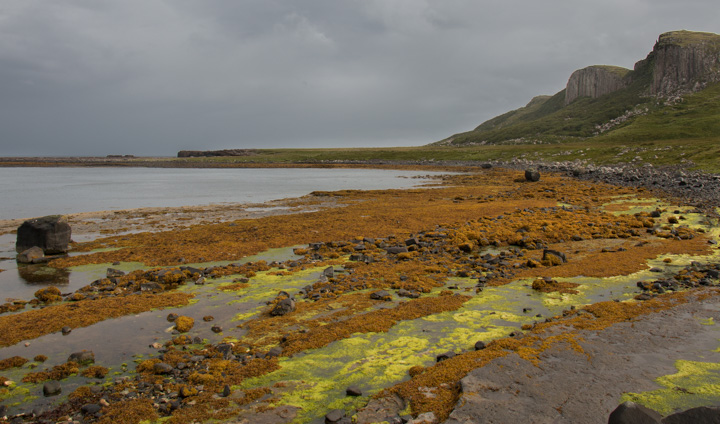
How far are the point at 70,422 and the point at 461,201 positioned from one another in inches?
1510

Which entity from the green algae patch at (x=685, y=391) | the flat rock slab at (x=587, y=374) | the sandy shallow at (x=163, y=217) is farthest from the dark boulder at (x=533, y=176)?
the green algae patch at (x=685, y=391)

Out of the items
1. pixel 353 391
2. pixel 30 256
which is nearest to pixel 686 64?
pixel 353 391

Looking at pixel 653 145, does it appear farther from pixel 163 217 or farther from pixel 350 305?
pixel 350 305

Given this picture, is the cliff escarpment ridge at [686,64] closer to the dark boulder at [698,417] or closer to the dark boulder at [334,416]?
the dark boulder at [698,417]

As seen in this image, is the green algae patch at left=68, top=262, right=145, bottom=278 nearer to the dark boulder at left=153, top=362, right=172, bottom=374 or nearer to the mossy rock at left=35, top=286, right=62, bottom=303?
the mossy rock at left=35, top=286, right=62, bottom=303

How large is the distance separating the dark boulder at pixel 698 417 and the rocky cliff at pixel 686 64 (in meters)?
210

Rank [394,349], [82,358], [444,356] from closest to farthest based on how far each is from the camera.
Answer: [444,356]
[82,358]
[394,349]

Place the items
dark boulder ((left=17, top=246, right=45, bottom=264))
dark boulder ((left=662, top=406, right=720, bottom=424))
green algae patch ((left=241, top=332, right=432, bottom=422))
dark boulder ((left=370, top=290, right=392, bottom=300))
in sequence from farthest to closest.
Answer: dark boulder ((left=17, top=246, right=45, bottom=264)) → dark boulder ((left=370, top=290, right=392, bottom=300)) → green algae patch ((left=241, top=332, right=432, bottom=422)) → dark boulder ((left=662, top=406, right=720, bottom=424))

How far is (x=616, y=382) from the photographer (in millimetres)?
8359

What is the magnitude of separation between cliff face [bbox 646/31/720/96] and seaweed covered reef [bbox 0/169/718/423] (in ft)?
615

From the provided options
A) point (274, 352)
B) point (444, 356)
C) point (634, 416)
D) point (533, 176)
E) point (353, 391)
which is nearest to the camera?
point (634, 416)


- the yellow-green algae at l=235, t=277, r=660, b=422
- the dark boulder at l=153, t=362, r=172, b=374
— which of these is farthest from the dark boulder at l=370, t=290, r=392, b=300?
the dark boulder at l=153, t=362, r=172, b=374

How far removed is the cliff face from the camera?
164 meters

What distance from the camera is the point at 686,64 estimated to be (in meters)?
168
